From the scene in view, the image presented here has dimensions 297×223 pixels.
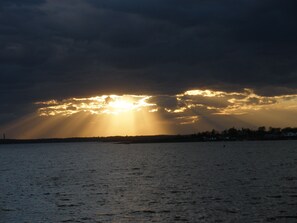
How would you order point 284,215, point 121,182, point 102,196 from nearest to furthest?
1. point 284,215
2. point 102,196
3. point 121,182

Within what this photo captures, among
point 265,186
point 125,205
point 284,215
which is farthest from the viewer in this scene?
point 265,186

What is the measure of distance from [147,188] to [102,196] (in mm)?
10199

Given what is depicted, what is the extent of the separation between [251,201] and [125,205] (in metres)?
14.6

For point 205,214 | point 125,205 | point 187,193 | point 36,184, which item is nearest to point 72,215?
point 125,205

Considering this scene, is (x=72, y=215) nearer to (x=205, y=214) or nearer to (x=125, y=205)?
(x=125, y=205)

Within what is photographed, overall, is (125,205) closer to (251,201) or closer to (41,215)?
(41,215)

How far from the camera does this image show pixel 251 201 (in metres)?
53.7

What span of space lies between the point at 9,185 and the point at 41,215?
3801 centimetres

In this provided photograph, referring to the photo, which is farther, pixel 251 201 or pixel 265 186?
pixel 265 186

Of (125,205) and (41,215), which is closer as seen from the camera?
(41,215)

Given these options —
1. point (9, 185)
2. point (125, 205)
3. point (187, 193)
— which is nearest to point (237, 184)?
point (187, 193)

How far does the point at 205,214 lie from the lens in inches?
1838

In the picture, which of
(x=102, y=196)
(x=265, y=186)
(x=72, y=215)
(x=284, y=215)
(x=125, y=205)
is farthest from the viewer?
(x=265, y=186)

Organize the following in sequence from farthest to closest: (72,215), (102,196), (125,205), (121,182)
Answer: (121,182) → (102,196) → (125,205) → (72,215)
